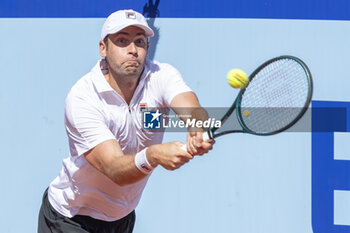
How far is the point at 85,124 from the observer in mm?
2291

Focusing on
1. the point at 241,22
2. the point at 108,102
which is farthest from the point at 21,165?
the point at 241,22

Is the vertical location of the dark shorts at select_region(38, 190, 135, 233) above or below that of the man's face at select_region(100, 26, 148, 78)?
below

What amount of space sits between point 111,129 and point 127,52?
1.13 ft

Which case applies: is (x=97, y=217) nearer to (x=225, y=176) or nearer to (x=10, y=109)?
(x=225, y=176)

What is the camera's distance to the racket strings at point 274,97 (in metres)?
2.47

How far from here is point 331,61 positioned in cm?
312

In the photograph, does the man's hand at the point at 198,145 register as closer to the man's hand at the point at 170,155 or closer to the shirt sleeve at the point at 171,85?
the man's hand at the point at 170,155

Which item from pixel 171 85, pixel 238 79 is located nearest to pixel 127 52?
pixel 171 85

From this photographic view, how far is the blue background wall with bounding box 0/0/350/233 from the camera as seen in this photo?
3.12 m

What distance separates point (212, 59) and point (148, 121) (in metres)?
0.88

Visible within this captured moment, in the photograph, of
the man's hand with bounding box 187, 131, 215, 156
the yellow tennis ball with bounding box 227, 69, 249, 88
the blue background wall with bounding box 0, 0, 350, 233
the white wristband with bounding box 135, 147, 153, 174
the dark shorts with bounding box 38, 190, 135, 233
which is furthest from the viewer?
the blue background wall with bounding box 0, 0, 350, 233

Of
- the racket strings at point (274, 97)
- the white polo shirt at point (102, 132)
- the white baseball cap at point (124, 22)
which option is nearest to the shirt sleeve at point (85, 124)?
the white polo shirt at point (102, 132)

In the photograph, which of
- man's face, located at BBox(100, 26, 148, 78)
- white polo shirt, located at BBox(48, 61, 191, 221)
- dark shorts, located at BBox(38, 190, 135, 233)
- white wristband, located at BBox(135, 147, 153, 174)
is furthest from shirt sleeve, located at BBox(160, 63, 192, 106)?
dark shorts, located at BBox(38, 190, 135, 233)

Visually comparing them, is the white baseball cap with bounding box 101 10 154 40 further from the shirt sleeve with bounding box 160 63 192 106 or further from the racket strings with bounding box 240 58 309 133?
the racket strings with bounding box 240 58 309 133
